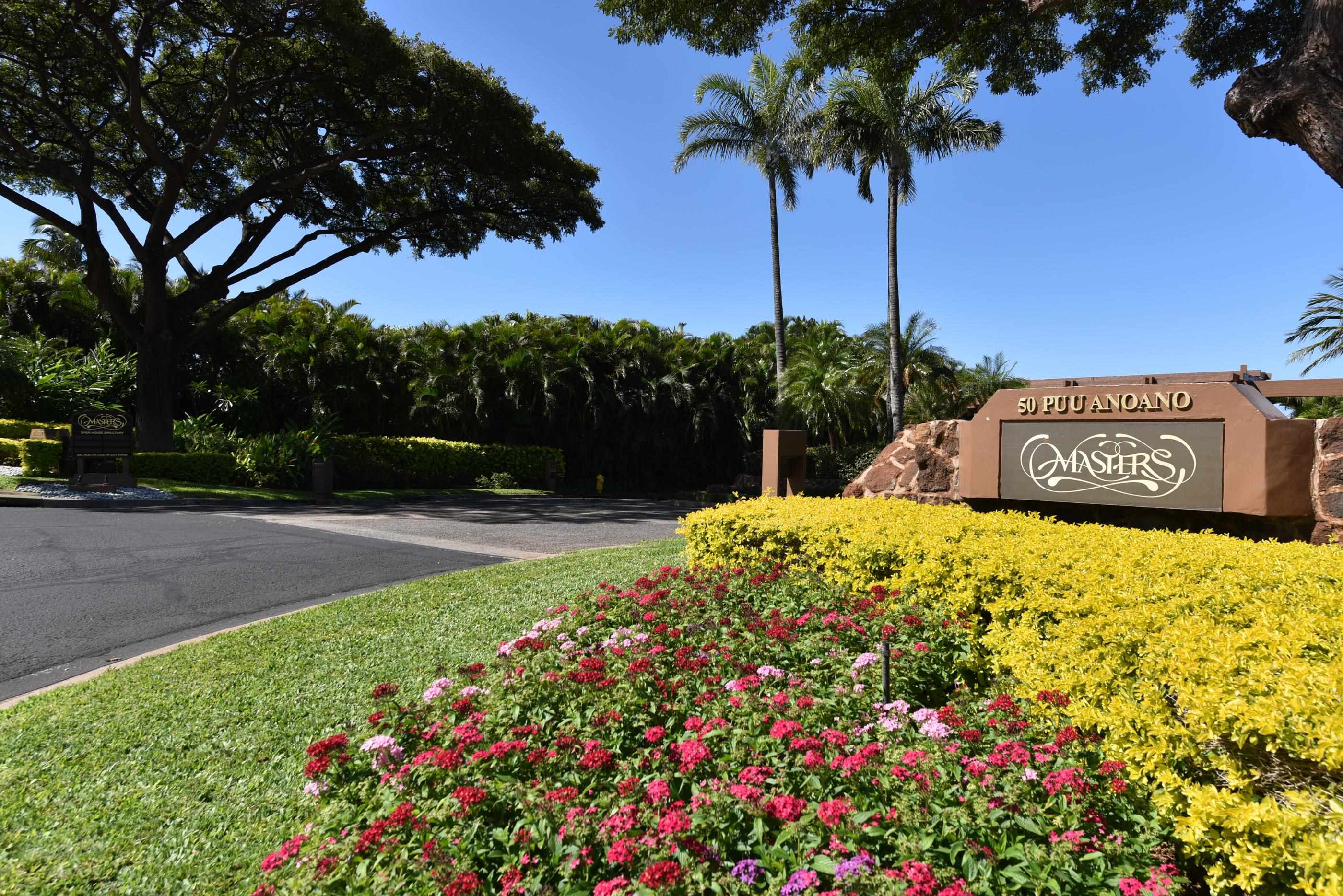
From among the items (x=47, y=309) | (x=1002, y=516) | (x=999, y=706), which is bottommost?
(x=999, y=706)

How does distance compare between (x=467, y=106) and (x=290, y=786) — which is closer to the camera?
(x=290, y=786)

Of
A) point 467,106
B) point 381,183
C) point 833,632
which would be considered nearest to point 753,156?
point 467,106

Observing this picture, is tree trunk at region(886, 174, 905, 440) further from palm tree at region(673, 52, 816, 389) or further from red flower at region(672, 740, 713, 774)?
red flower at region(672, 740, 713, 774)

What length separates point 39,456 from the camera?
15.3 meters

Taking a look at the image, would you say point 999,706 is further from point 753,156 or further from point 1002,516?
point 753,156

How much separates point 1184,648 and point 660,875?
6.44ft

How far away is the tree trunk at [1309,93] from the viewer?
6.39 m

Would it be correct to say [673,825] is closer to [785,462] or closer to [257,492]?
[785,462]

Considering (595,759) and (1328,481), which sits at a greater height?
(1328,481)

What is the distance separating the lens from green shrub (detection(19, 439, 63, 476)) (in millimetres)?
15211

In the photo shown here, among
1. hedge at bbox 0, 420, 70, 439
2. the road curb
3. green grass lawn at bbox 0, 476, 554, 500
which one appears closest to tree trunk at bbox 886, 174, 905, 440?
the road curb

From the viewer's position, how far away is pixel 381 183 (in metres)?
21.8

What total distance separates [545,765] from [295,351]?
22.0m

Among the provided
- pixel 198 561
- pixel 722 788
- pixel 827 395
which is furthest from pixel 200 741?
pixel 827 395
